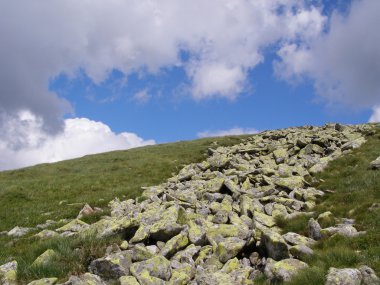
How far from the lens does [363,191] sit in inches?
745

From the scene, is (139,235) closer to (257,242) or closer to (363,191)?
(257,242)

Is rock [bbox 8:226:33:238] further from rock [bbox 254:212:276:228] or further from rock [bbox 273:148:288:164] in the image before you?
rock [bbox 273:148:288:164]

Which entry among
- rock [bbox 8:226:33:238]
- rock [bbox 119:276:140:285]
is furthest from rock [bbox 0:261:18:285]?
rock [bbox 8:226:33:238]

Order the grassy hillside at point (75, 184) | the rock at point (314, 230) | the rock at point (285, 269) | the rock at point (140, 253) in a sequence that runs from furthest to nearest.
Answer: the grassy hillside at point (75, 184) < the rock at point (314, 230) < the rock at point (140, 253) < the rock at point (285, 269)

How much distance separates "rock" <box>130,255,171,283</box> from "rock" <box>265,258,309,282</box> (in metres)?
3.04

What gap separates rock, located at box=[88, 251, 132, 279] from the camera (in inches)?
476

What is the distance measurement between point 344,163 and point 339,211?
10630mm

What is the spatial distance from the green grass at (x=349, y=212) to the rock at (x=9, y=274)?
8.37 meters

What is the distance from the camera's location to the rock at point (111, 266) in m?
12.1

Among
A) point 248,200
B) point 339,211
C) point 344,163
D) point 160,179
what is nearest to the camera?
point 339,211

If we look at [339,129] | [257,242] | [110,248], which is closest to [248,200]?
[257,242]

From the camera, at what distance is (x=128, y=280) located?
11.3 metres

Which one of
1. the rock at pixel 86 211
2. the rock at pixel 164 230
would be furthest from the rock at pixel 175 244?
the rock at pixel 86 211

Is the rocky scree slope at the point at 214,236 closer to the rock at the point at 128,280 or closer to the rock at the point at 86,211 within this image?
the rock at the point at 128,280
